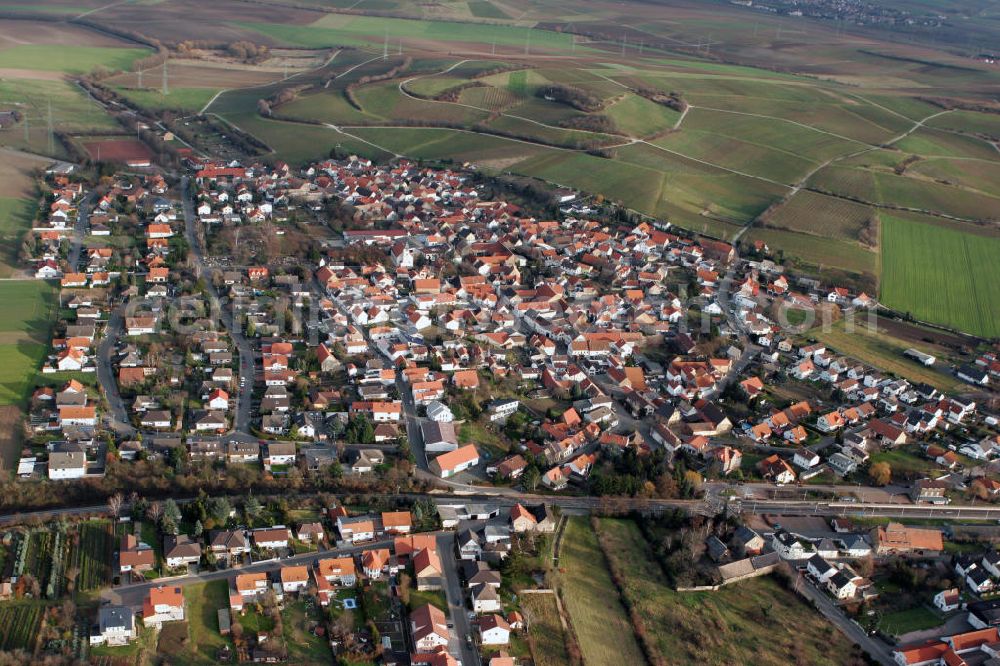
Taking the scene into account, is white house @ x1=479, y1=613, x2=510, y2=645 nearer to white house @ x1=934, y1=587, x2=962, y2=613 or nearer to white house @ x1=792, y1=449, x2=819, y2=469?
white house @ x1=934, y1=587, x2=962, y2=613

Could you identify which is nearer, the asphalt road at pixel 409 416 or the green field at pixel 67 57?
the asphalt road at pixel 409 416

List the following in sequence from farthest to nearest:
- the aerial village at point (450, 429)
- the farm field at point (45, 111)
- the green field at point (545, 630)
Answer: the farm field at point (45, 111) → the aerial village at point (450, 429) → the green field at point (545, 630)

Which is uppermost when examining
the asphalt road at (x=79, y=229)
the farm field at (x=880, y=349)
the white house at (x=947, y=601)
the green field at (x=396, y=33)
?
the green field at (x=396, y=33)

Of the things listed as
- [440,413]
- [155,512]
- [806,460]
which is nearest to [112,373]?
[155,512]

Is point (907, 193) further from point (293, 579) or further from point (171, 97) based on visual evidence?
point (171, 97)

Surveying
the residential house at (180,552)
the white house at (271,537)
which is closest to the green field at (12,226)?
the residential house at (180,552)

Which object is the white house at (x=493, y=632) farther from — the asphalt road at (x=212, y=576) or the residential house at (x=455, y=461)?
the residential house at (x=455, y=461)

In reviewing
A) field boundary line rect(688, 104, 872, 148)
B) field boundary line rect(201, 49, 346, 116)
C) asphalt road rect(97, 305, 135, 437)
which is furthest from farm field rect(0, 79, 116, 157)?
field boundary line rect(688, 104, 872, 148)
